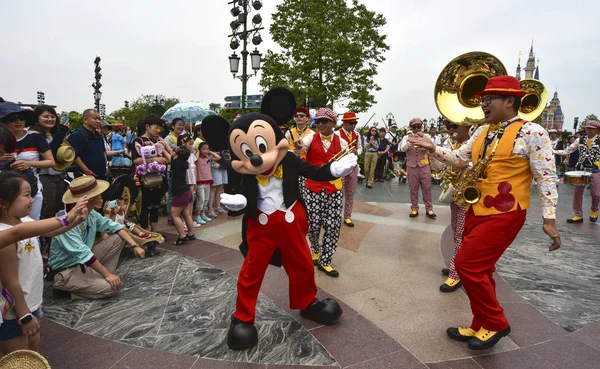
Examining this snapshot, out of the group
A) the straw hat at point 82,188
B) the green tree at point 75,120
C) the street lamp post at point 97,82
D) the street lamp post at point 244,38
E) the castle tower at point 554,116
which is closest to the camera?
the straw hat at point 82,188

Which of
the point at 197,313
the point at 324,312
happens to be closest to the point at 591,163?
the point at 324,312

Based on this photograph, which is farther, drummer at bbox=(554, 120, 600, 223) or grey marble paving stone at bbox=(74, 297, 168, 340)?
drummer at bbox=(554, 120, 600, 223)

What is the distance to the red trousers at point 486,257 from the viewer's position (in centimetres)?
A: 257

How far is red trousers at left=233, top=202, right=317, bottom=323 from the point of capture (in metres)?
2.76

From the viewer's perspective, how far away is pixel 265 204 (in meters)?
2.79

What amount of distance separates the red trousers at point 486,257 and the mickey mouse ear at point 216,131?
6.90ft

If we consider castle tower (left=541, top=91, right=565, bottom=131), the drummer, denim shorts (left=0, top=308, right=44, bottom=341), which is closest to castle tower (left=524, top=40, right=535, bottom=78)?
castle tower (left=541, top=91, right=565, bottom=131)

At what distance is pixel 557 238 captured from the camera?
259 cm

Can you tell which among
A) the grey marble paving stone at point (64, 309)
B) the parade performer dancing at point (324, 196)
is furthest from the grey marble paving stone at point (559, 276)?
the grey marble paving stone at point (64, 309)

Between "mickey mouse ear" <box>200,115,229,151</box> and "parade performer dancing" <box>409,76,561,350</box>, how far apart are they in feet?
5.27

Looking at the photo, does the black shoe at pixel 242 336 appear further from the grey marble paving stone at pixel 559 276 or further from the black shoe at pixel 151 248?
the grey marble paving stone at pixel 559 276

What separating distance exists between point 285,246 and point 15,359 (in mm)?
1726

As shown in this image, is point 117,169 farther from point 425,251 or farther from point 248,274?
point 425,251

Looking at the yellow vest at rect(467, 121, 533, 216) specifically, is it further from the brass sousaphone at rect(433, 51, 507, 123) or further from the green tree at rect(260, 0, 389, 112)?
the green tree at rect(260, 0, 389, 112)
